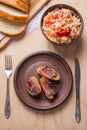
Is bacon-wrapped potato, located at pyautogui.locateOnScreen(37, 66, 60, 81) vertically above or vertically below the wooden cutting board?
below

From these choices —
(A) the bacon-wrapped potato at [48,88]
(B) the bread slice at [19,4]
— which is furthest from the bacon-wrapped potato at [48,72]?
(B) the bread slice at [19,4]

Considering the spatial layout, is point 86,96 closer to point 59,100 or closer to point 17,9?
point 59,100

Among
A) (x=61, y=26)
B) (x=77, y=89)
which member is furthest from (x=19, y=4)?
(x=77, y=89)

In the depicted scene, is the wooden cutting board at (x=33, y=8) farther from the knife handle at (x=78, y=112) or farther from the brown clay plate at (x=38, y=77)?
the knife handle at (x=78, y=112)

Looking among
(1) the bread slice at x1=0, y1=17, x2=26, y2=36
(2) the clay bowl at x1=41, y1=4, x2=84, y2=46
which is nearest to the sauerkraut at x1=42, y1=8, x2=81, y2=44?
(2) the clay bowl at x1=41, y1=4, x2=84, y2=46

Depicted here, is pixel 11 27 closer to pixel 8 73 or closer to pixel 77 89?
pixel 8 73

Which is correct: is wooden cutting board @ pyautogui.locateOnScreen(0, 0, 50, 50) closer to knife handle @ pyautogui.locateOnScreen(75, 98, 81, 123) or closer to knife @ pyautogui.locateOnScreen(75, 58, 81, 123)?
knife @ pyautogui.locateOnScreen(75, 58, 81, 123)
